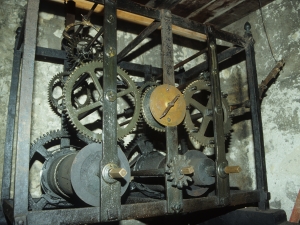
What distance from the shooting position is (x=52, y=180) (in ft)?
7.38

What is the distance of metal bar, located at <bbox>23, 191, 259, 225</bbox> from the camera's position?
4.92 ft

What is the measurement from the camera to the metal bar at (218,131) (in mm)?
2117

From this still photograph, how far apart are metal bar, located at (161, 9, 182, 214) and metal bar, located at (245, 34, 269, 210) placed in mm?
890

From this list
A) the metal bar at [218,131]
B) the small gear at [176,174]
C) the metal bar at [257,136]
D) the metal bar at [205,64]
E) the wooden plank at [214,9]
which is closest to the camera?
the small gear at [176,174]

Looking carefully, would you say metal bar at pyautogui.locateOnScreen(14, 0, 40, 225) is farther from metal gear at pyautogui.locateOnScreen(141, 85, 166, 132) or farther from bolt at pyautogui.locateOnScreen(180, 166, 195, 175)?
bolt at pyautogui.locateOnScreen(180, 166, 195, 175)

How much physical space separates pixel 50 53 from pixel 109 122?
4.59ft

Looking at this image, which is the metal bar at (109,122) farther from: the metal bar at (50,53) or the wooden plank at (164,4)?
the metal bar at (50,53)

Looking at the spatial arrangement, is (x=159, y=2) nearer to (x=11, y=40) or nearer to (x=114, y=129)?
(x=114, y=129)

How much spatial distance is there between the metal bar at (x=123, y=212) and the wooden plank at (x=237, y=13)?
202 cm

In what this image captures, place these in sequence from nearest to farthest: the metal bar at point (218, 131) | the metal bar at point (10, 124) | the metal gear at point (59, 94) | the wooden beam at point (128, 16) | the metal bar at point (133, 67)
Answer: the metal bar at point (218, 131) < the metal bar at point (10, 124) < the metal gear at point (59, 94) < the wooden beam at point (128, 16) < the metal bar at point (133, 67)

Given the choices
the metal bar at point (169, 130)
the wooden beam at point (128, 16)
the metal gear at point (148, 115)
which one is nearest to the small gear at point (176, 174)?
the metal bar at point (169, 130)

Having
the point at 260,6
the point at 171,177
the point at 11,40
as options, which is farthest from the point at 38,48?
the point at 260,6

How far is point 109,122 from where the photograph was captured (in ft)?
5.69

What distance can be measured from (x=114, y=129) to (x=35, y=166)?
138cm
